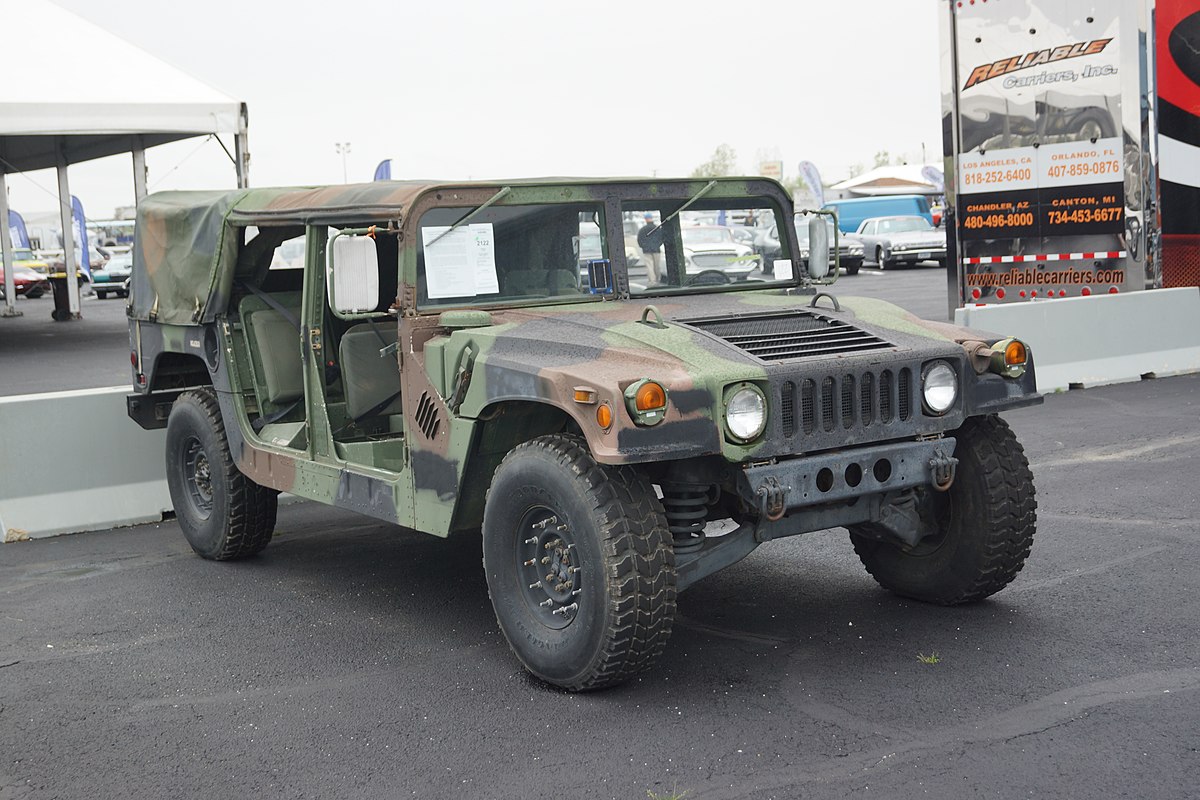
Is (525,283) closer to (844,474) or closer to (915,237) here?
(844,474)

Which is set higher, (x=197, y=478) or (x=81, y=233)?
(x=81, y=233)

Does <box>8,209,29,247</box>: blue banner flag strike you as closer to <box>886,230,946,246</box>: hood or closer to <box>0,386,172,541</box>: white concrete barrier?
<box>886,230,946,246</box>: hood

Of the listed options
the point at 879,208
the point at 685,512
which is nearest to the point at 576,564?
the point at 685,512

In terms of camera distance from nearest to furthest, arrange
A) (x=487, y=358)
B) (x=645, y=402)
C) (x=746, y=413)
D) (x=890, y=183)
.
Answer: (x=645, y=402) < (x=746, y=413) < (x=487, y=358) < (x=890, y=183)

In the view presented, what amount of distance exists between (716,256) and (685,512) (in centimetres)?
178

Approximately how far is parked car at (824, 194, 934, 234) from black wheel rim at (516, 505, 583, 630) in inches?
1474

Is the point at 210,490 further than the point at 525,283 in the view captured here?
Yes

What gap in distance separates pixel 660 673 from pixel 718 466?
878mm

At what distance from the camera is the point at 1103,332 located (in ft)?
40.8

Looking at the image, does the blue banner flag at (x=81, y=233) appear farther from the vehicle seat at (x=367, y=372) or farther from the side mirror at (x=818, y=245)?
the side mirror at (x=818, y=245)

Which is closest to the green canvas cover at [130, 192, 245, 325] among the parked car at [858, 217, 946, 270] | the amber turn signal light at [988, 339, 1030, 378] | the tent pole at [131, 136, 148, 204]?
the amber turn signal light at [988, 339, 1030, 378]

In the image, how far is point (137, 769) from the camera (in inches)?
179

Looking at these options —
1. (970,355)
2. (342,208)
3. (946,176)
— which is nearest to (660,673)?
(970,355)

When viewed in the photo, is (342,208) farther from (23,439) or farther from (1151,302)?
(1151,302)
